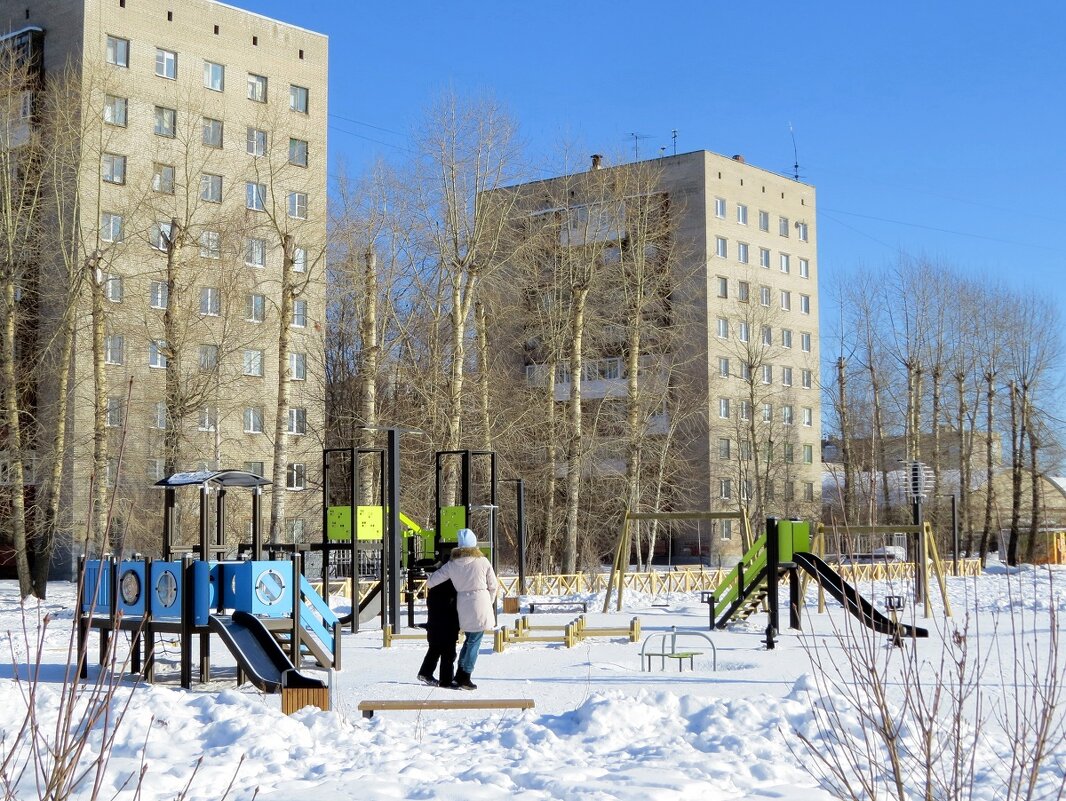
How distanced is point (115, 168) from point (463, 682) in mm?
33804

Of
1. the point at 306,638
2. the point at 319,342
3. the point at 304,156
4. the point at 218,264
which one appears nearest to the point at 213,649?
the point at 306,638

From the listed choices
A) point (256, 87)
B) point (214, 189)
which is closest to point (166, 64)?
point (256, 87)

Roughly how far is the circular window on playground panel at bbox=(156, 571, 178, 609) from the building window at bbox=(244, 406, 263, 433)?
102 ft

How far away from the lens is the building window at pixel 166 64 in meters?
43.8

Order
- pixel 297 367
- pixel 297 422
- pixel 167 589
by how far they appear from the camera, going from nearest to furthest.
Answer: pixel 167 589
pixel 297 422
pixel 297 367

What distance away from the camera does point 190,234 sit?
115 feet

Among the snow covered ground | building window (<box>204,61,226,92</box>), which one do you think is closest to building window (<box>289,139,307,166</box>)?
building window (<box>204,61,226,92</box>)

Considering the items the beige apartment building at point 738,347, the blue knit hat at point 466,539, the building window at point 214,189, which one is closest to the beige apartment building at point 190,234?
the building window at point 214,189

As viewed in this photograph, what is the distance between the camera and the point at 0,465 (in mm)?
39469

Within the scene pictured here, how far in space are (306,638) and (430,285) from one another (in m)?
27.7

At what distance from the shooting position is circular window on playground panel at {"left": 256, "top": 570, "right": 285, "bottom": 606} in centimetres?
1385

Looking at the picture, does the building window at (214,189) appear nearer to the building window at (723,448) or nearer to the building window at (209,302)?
the building window at (209,302)

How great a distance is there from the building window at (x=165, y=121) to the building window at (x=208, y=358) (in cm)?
749

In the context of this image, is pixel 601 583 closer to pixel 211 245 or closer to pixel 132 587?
pixel 211 245
